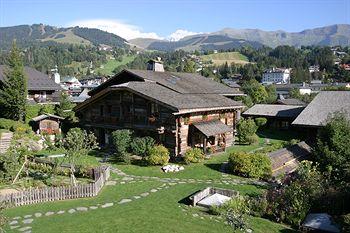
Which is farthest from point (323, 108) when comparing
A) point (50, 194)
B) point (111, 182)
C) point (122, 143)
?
point (50, 194)

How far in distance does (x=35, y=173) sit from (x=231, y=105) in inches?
822

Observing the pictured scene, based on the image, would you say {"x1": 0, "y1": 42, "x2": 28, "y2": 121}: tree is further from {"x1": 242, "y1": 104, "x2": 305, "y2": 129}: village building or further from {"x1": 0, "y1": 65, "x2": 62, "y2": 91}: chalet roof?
{"x1": 242, "y1": 104, "x2": 305, "y2": 129}: village building

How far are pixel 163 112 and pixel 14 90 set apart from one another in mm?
17504

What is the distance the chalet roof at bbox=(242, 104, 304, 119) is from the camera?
50.8m

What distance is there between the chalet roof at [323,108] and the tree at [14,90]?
28.4 m

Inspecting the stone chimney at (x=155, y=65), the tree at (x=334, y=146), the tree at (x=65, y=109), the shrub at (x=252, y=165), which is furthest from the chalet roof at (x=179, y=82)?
the tree at (x=334, y=146)

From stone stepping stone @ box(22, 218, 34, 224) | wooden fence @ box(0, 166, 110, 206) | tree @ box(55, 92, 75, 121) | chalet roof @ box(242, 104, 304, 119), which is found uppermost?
tree @ box(55, 92, 75, 121)

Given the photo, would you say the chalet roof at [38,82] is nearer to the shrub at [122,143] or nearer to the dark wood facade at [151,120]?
the dark wood facade at [151,120]

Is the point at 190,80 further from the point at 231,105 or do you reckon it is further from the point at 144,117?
the point at 144,117

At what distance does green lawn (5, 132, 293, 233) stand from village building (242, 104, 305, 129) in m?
26.6

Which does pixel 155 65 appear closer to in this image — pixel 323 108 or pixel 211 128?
pixel 211 128

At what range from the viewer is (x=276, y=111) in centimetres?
5288

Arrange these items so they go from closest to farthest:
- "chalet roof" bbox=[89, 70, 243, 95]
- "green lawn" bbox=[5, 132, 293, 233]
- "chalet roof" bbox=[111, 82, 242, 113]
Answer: "green lawn" bbox=[5, 132, 293, 233] → "chalet roof" bbox=[111, 82, 242, 113] → "chalet roof" bbox=[89, 70, 243, 95]

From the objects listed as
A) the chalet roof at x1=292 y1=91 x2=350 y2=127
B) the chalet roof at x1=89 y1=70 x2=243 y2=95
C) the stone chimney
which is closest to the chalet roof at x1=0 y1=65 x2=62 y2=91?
the chalet roof at x1=89 y1=70 x2=243 y2=95
